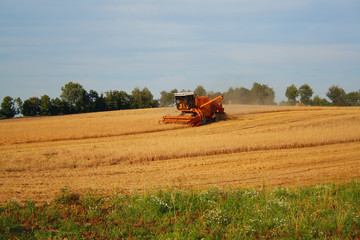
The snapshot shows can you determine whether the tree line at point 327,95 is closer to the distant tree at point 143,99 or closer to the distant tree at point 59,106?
the distant tree at point 143,99

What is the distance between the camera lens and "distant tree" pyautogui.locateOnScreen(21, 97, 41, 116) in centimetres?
5522

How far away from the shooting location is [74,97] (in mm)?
59062

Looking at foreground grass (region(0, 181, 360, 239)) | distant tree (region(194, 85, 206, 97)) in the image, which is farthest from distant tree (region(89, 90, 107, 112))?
foreground grass (region(0, 181, 360, 239))

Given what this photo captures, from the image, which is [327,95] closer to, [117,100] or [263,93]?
[263,93]

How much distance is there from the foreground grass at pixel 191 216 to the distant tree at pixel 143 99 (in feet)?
196

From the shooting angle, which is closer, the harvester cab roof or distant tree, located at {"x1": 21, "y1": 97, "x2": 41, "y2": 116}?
the harvester cab roof

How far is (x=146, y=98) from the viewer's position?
219 ft

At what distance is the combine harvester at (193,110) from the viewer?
25.2 metres

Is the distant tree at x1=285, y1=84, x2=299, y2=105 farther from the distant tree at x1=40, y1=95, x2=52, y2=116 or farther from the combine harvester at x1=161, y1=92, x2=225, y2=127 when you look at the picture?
the distant tree at x1=40, y1=95, x2=52, y2=116

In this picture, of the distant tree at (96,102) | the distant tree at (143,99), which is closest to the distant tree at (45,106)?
the distant tree at (96,102)

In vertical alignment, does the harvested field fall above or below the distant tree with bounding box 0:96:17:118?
below

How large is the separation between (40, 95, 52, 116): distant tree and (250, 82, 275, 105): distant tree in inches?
1452

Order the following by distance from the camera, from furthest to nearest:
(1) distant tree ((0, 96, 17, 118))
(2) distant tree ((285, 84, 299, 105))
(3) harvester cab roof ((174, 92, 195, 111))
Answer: (2) distant tree ((285, 84, 299, 105)) → (1) distant tree ((0, 96, 17, 118)) → (3) harvester cab roof ((174, 92, 195, 111))

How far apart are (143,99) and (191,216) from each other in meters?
61.5
